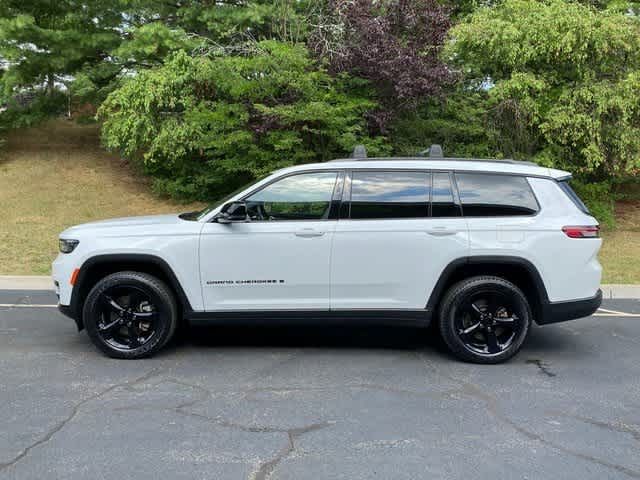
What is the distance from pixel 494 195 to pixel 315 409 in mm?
2571

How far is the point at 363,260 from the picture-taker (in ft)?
18.1

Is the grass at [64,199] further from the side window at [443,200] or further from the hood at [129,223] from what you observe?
the side window at [443,200]

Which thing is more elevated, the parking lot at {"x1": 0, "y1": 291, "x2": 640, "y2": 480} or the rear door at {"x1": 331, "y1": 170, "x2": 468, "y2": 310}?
the rear door at {"x1": 331, "y1": 170, "x2": 468, "y2": 310}

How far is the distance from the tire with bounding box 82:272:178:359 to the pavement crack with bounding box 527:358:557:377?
3.27 metres

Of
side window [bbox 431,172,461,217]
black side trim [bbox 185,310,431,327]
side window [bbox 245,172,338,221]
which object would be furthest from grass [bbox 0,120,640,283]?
side window [bbox 245,172,338,221]

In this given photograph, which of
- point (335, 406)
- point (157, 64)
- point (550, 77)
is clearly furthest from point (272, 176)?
point (157, 64)

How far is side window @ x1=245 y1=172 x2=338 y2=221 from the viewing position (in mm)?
5641

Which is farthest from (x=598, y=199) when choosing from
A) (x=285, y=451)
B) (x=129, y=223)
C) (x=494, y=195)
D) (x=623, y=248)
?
(x=285, y=451)

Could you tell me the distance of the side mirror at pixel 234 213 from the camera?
5.55 metres

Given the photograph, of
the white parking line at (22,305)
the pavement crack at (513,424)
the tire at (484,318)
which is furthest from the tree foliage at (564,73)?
the white parking line at (22,305)

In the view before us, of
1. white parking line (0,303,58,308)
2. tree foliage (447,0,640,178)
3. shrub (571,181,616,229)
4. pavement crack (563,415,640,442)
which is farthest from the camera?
shrub (571,181,616,229)

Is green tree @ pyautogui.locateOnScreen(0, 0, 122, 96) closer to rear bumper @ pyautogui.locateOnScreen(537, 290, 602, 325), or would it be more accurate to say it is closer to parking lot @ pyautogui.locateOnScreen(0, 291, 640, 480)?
parking lot @ pyautogui.locateOnScreen(0, 291, 640, 480)

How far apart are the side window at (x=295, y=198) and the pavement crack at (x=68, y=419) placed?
5.50 feet

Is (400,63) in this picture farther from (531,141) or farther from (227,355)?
(227,355)
